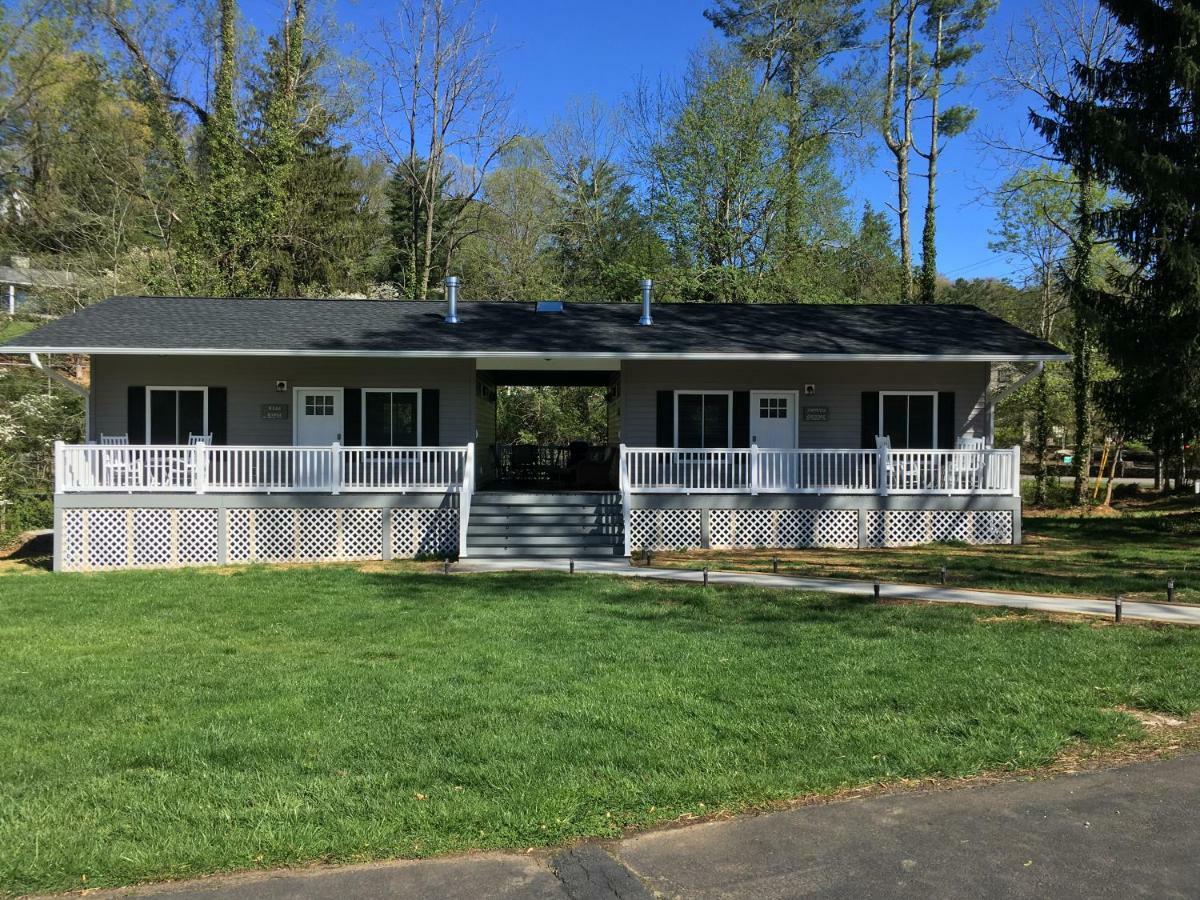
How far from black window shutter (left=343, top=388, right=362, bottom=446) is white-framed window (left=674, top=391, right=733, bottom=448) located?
598 cm

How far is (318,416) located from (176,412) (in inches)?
99.9

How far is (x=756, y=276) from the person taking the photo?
27672 millimetres

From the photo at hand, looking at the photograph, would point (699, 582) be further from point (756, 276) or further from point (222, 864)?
point (756, 276)

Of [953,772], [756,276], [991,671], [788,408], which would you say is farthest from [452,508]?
[756,276]

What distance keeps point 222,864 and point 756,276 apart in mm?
26336

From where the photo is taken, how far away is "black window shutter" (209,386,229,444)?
15.3 meters

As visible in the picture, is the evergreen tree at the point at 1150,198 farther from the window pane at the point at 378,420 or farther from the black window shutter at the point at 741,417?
the window pane at the point at 378,420

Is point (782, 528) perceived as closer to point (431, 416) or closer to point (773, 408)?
point (773, 408)

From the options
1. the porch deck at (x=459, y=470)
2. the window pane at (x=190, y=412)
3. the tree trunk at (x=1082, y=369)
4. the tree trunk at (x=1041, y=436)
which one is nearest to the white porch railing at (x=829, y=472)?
the porch deck at (x=459, y=470)

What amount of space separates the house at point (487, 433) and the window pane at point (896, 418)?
4 cm

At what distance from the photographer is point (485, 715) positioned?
5070 millimetres

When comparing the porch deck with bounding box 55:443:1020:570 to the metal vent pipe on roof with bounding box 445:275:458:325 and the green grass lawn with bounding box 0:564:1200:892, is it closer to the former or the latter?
the metal vent pipe on roof with bounding box 445:275:458:325

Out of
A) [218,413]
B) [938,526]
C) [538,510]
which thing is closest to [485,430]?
[538,510]

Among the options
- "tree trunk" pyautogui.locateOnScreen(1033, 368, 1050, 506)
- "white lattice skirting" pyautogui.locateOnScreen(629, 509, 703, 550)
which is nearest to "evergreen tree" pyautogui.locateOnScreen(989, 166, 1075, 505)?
"tree trunk" pyautogui.locateOnScreen(1033, 368, 1050, 506)
